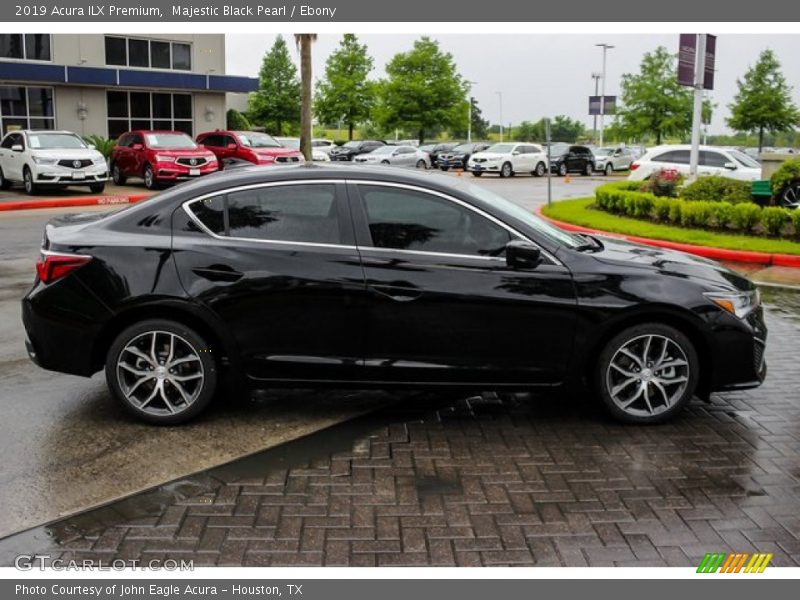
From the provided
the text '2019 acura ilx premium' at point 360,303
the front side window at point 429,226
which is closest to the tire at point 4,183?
the text '2019 acura ilx premium' at point 360,303

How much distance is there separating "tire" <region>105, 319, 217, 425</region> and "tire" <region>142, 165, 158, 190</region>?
21431 mm

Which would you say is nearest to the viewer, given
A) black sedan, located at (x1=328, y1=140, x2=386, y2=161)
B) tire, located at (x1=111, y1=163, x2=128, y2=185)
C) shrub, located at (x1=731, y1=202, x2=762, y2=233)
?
shrub, located at (x1=731, y1=202, x2=762, y2=233)

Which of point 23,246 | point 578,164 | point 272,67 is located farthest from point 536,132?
point 23,246

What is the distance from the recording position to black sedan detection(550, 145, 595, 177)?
4234 cm

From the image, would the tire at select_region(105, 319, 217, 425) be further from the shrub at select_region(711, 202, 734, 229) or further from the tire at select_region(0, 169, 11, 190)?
the tire at select_region(0, 169, 11, 190)

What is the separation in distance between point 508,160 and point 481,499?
114 feet

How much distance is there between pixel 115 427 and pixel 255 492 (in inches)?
58.0

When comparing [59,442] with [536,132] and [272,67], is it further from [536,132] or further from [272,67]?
[536,132]

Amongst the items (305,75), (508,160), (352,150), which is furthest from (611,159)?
(305,75)

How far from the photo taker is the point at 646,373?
5762 millimetres

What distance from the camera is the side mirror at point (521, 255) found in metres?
5.59

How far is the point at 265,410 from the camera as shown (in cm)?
613

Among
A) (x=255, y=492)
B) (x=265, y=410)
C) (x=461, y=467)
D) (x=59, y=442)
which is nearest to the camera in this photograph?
(x=255, y=492)

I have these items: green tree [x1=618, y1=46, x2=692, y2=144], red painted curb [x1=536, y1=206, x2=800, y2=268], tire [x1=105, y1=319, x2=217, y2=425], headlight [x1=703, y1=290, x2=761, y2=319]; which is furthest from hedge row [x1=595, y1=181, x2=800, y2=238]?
green tree [x1=618, y1=46, x2=692, y2=144]
